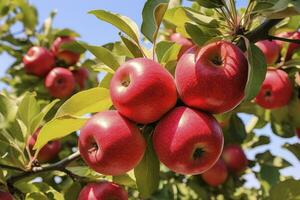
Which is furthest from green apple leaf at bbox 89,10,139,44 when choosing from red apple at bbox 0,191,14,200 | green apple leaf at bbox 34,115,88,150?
red apple at bbox 0,191,14,200

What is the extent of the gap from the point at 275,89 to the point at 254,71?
86cm

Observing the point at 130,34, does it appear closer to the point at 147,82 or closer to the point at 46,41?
the point at 147,82

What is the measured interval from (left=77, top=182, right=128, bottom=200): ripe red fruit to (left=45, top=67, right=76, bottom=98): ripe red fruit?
5.22 ft

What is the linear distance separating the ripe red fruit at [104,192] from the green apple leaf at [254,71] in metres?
0.59

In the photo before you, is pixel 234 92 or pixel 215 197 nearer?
pixel 234 92

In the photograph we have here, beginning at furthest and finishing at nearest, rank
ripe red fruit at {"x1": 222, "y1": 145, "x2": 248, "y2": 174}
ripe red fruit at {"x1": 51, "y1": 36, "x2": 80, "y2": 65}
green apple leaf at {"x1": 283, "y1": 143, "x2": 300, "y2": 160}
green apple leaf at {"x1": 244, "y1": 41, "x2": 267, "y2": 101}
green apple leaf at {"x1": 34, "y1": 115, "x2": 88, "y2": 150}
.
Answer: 1. ripe red fruit at {"x1": 222, "y1": 145, "x2": 248, "y2": 174}
2. ripe red fruit at {"x1": 51, "y1": 36, "x2": 80, "y2": 65}
3. green apple leaf at {"x1": 283, "y1": 143, "x2": 300, "y2": 160}
4. green apple leaf at {"x1": 34, "y1": 115, "x2": 88, "y2": 150}
5. green apple leaf at {"x1": 244, "y1": 41, "x2": 267, "y2": 101}

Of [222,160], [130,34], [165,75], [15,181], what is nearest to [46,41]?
[222,160]

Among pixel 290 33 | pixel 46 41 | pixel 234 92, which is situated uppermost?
pixel 234 92

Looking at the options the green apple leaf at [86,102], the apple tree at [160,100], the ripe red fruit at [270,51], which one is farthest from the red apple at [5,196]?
the ripe red fruit at [270,51]

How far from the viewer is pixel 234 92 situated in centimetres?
114

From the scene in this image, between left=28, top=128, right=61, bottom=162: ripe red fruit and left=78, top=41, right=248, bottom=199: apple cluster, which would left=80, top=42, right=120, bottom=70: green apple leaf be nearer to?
left=78, top=41, right=248, bottom=199: apple cluster

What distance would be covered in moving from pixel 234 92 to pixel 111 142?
0.34 m

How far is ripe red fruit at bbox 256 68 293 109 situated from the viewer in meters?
2.00

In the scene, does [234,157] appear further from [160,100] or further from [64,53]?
[160,100]
